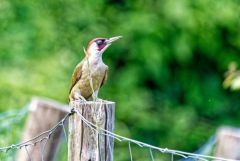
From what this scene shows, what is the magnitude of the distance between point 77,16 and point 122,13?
59cm

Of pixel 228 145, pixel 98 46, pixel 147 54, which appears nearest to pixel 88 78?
pixel 98 46

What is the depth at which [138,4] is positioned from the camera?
38.7 feet

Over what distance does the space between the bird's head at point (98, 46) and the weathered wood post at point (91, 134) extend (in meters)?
1.60

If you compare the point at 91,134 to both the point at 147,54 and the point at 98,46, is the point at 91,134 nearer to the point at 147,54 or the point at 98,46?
the point at 98,46

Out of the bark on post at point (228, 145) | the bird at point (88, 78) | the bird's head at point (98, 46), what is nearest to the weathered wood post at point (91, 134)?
the bird at point (88, 78)

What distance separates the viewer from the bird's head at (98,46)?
5.59 metres

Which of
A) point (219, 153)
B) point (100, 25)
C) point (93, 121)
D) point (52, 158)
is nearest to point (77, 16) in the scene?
point (100, 25)

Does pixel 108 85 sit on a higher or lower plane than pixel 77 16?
lower

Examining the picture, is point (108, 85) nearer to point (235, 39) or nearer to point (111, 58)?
point (111, 58)

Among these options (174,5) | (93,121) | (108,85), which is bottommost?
(93,121)

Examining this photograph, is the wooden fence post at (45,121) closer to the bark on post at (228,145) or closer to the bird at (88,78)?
the bird at (88,78)

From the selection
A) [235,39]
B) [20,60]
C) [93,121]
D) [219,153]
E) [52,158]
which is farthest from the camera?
[235,39]

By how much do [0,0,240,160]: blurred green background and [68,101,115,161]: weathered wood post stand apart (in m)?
6.65

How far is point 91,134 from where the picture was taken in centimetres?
394
